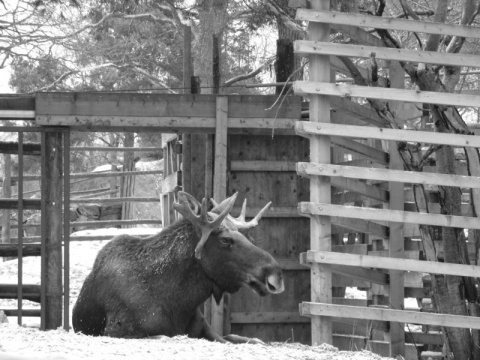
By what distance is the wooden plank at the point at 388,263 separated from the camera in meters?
7.42

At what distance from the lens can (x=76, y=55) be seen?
29.1 metres

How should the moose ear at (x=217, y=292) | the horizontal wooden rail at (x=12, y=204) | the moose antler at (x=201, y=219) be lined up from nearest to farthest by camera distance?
the moose antler at (x=201, y=219) < the moose ear at (x=217, y=292) < the horizontal wooden rail at (x=12, y=204)

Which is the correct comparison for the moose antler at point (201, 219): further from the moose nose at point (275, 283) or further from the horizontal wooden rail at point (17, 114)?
the horizontal wooden rail at point (17, 114)

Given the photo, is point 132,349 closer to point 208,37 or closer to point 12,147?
point 12,147

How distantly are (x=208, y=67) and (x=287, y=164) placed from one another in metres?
6.79

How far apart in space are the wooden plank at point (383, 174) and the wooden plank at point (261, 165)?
2606 mm

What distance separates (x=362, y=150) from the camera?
8773 millimetres

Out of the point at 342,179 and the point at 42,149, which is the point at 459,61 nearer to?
the point at 342,179

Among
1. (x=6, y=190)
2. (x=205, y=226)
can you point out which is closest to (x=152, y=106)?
(x=205, y=226)

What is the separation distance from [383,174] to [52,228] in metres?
3.79

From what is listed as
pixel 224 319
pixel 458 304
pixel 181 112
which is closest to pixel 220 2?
pixel 181 112

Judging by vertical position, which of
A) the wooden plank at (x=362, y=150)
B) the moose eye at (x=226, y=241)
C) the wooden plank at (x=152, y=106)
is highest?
the wooden plank at (x=152, y=106)

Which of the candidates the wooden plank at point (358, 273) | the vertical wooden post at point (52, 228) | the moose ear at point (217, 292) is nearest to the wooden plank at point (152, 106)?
the vertical wooden post at point (52, 228)

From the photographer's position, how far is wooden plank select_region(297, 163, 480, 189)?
7559mm
